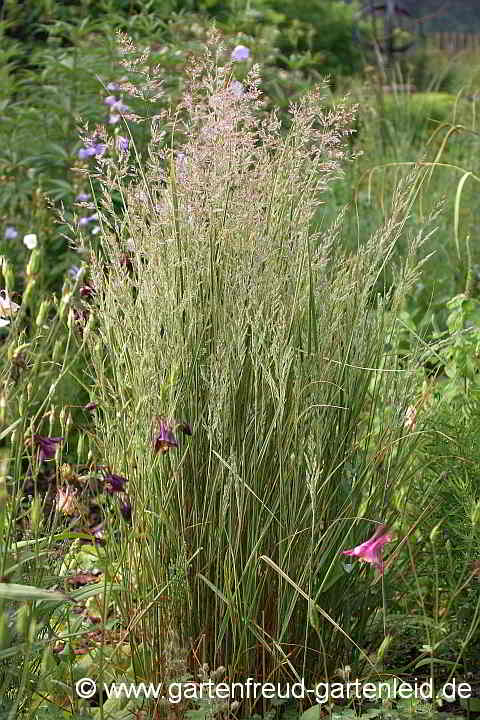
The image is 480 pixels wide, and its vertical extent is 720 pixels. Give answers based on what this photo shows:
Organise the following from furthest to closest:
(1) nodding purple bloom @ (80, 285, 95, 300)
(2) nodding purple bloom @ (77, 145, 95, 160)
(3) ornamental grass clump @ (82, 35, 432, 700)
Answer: (2) nodding purple bloom @ (77, 145, 95, 160) < (1) nodding purple bloom @ (80, 285, 95, 300) < (3) ornamental grass clump @ (82, 35, 432, 700)

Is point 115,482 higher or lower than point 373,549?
higher

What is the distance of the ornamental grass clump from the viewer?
1845mm

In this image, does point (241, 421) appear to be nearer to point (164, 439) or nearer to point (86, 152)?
point (164, 439)

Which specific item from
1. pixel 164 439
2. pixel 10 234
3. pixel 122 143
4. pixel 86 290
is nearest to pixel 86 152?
pixel 10 234

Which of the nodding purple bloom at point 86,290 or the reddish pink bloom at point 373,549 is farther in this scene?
the nodding purple bloom at point 86,290

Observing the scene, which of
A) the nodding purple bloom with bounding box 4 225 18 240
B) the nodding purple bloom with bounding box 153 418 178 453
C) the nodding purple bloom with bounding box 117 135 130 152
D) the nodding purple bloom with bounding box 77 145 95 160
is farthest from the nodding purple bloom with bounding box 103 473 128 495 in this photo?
the nodding purple bloom with bounding box 4 225 18 240

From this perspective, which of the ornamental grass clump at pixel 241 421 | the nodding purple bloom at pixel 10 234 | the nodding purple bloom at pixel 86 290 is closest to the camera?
the ornamental grass clump at pixel 241 421

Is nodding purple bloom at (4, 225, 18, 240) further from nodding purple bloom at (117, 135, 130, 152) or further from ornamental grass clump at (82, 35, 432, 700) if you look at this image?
ornamental grass clump at (82, 35, 432, 700)

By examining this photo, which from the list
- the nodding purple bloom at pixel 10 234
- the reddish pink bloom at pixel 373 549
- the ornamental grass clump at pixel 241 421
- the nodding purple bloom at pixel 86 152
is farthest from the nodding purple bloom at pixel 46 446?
the nodding purple bloom at pixel 10 234

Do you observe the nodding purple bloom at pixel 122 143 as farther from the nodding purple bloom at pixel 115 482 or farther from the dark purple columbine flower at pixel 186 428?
the nodding purple bloom at pixel 115 482

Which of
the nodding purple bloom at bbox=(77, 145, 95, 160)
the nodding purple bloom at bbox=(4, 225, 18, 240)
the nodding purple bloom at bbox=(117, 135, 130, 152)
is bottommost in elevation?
the nodding purple bloom at bbox=(4, 225, 18, 240)

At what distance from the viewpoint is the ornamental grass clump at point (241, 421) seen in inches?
72.6

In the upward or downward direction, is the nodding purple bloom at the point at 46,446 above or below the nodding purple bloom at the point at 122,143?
below

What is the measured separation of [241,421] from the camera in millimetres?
1916
